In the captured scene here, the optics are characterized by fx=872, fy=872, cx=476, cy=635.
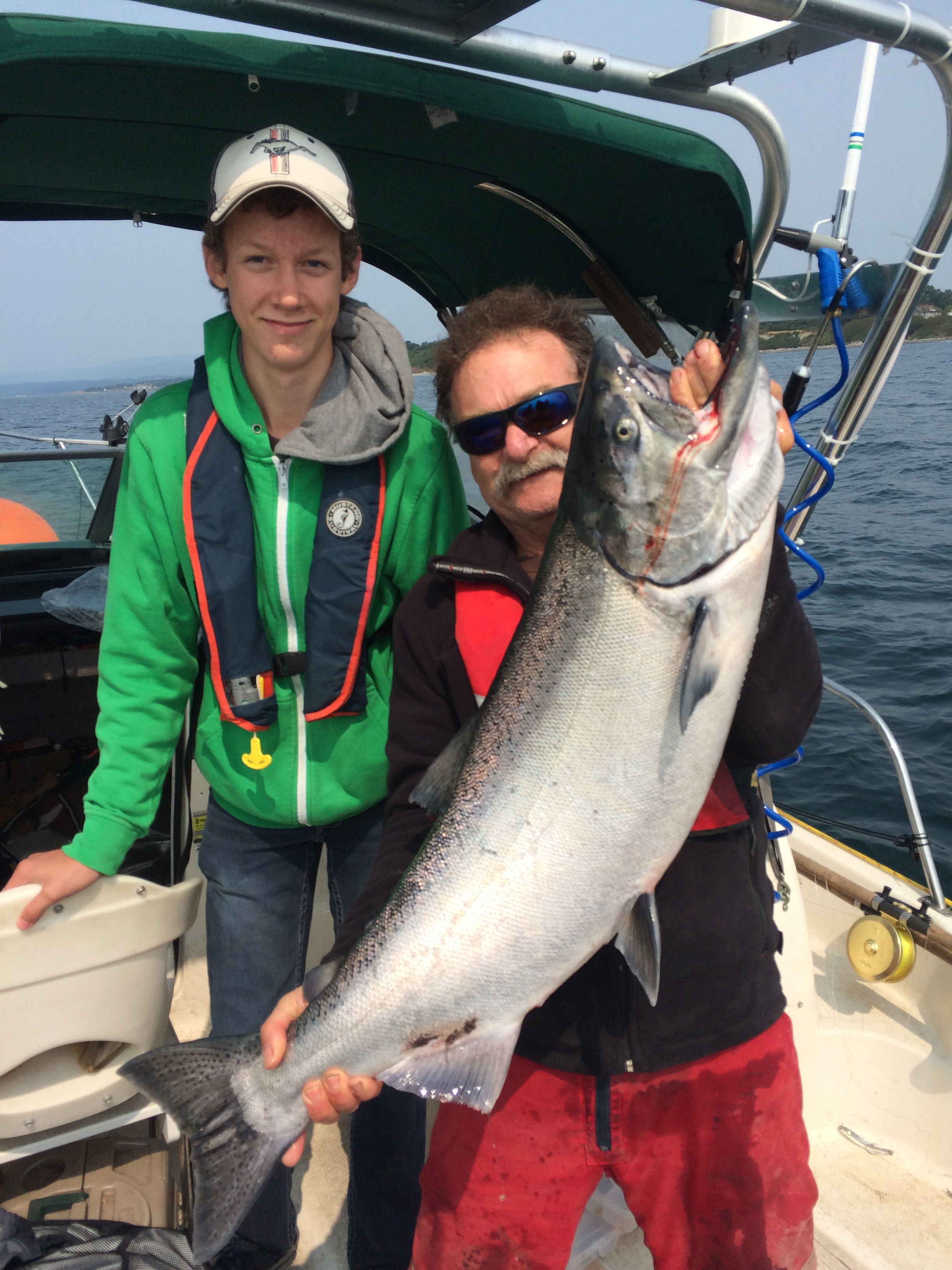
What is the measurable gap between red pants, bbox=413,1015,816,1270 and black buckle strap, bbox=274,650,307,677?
1335 millimetres

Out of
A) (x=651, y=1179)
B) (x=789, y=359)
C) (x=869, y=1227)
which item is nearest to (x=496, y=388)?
(x=651, y=1179)

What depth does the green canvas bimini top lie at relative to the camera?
2.42m

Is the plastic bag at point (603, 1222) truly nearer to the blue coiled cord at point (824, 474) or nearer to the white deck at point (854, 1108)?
the white deck at point (854, 1108)

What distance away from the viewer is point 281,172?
8.16 ft

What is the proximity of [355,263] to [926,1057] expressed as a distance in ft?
13.3

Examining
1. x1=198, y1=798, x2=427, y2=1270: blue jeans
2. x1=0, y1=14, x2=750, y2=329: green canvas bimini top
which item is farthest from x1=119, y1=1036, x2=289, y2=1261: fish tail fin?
x1=0, y1=14, x2=750, y2=329: green canvas bimini top

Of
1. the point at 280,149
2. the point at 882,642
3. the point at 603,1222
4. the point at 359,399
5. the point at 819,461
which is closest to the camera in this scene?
the point at 280,149

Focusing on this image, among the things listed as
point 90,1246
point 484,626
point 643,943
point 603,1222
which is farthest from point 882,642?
point 90,1246

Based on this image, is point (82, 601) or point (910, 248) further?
point (82, 601)

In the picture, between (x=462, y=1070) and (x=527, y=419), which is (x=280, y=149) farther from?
(x=462, y=1070)

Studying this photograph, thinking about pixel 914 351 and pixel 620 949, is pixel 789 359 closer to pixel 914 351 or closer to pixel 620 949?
pixel 914 351

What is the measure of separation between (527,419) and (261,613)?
1.10 metres

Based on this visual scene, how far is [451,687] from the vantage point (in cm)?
253

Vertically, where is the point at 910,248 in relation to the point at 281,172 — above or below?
below
